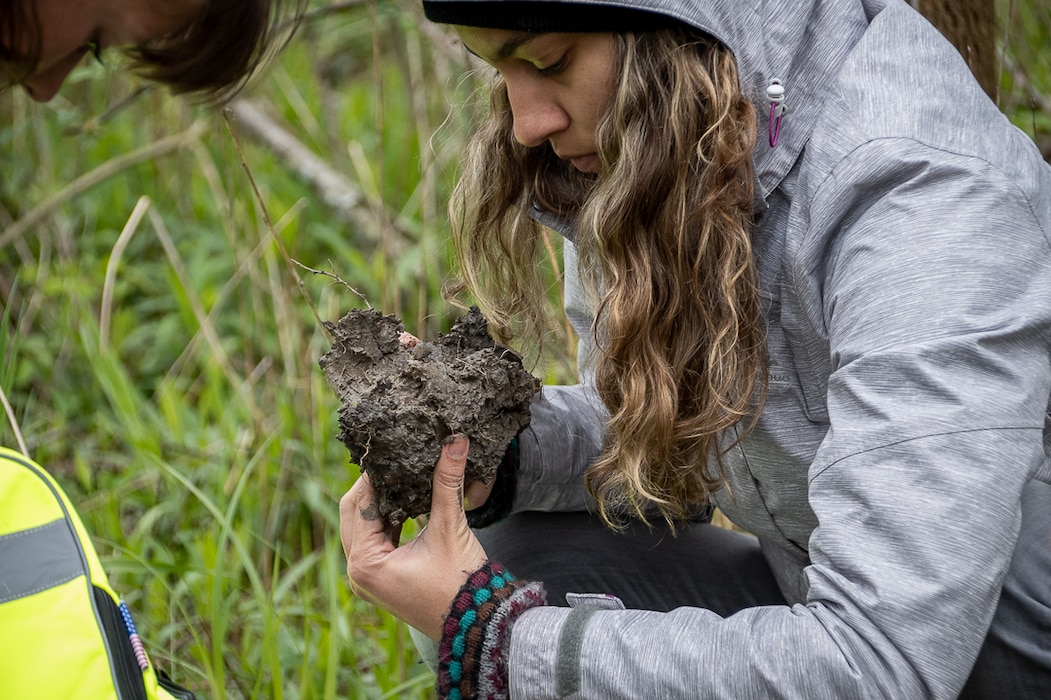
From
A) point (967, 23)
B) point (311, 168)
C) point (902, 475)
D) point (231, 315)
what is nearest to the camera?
point (902, 475)

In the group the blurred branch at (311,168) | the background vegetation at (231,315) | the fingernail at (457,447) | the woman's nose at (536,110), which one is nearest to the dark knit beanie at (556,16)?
the woman's nose at (536,110)

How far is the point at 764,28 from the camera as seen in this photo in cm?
148

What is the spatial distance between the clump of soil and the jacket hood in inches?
20.6

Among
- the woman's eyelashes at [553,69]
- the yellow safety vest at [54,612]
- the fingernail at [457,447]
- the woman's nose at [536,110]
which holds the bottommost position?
the fingernail at [457,447]

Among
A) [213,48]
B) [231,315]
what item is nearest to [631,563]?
[213,48]

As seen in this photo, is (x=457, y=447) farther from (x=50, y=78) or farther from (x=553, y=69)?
(x=50, y=78)

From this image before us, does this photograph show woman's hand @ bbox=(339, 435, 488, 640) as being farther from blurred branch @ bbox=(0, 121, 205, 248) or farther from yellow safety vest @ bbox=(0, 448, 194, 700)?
blurred branch @ bbox=(0, 121, 205, 248)

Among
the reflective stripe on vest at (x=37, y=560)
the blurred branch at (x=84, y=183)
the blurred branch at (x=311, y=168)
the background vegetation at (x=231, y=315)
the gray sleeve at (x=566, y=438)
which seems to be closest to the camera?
the reflective stripe on vest at (x=37, y=560)

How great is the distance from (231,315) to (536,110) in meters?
2.56

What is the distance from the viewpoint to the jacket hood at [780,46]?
1431 millimetres

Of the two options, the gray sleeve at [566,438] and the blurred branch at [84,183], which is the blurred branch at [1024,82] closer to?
the gray sleeve at [566,438]

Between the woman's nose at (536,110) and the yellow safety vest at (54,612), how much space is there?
906 millimetres

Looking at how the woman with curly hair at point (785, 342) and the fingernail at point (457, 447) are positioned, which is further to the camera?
the fingernail at point (457, 447)

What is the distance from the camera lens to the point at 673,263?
1.53 metres
